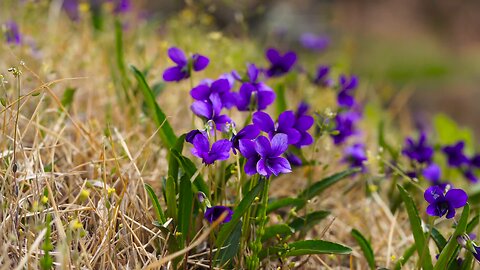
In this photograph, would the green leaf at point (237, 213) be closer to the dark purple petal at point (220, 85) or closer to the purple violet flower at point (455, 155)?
the dark purple petal at point (220, 85)

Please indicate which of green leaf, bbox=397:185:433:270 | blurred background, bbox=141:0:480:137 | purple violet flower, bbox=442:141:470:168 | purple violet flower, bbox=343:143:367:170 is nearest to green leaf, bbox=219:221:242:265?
green leaf, bbox=397:185:433:270

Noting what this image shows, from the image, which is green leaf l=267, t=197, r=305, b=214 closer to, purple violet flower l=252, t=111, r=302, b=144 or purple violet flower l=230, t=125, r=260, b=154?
purple violet flower l=252, t=111, r=302, b=144

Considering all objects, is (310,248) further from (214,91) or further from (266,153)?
(214,91)

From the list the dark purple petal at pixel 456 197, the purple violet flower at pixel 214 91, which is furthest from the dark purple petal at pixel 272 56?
the dark purple petal at pixel 456 197

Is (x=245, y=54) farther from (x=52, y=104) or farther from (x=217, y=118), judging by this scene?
(x=217, y=118)

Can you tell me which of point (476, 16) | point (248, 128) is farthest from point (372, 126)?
point (476, 16)
